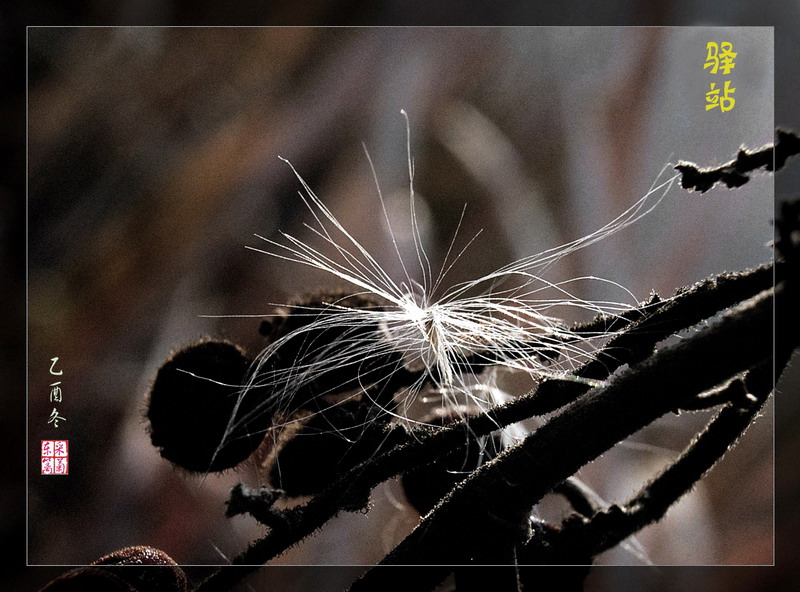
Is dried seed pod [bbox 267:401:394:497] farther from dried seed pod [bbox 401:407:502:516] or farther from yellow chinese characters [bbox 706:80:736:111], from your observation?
yellow chinese characters [bbox 706:80:736:111]

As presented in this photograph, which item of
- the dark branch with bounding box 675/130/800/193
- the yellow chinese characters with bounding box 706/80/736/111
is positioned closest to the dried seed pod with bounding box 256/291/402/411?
the dark branch with bounding box 675/130/800/193

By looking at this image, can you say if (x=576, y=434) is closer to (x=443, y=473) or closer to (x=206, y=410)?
(x=443, y=473)

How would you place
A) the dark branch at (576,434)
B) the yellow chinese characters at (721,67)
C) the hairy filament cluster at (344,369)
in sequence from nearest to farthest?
the dark branch at (576,434), the hairy filament cluster at (344,369), the yellow chinese characters at (721,67)

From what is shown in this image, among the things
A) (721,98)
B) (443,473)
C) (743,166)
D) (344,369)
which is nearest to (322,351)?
(344,369)

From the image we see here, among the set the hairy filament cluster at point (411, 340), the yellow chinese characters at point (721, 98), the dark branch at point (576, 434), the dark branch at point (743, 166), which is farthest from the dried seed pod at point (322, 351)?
the yellow chinese characters at point (721, 98)

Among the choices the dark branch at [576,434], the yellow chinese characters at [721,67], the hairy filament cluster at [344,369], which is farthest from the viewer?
the yellow chinese characters at [721,67]

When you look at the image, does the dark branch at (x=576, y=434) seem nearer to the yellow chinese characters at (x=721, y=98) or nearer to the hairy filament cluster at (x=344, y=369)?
the hairy filament cluster at (x=344, y=369)
